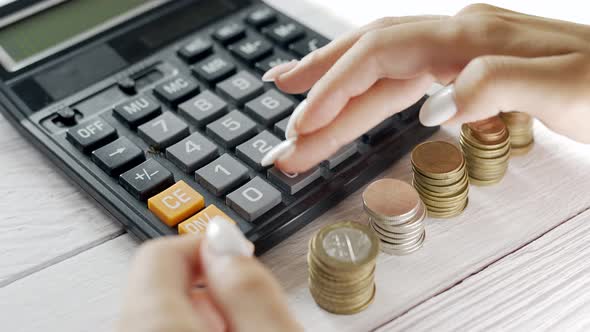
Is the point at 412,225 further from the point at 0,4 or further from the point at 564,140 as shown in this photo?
the point at 0,4

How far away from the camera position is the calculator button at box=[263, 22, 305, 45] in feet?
2.09

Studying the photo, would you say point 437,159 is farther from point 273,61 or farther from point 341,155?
point 273,61

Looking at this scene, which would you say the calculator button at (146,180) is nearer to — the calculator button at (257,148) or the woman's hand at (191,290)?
the calculator button at (257,148)

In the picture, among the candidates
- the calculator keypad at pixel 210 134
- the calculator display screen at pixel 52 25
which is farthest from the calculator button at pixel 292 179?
the calculator display screen at pixel 52 25

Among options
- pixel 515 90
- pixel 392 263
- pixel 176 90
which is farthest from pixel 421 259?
pixel 176 90

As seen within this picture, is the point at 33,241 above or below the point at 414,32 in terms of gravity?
below

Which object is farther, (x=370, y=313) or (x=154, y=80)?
(x=154, y=80)

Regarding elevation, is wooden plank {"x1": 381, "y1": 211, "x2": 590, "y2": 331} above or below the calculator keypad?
below

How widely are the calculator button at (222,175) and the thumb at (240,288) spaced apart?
0.16 metres

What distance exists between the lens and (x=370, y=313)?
461mm

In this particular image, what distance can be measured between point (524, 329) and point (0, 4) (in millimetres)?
468

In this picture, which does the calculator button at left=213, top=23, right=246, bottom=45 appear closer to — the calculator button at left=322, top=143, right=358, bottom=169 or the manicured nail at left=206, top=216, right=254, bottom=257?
the calculator button at left=322, top=143, right=358, bottom=169

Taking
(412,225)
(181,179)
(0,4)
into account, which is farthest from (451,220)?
(0,4)

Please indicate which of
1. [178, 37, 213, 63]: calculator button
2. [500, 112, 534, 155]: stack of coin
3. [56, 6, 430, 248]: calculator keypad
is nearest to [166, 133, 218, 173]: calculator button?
[56, 6, 430, 248]: calculator keypad
